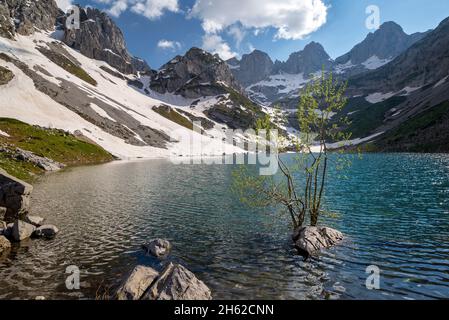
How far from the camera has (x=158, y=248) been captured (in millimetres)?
26656

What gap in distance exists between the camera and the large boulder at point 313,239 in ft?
87.5

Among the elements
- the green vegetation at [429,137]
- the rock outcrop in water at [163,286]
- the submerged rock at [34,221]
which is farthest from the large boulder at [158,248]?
the green vegetation at [429,137]

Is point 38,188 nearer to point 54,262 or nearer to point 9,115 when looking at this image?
point 54,262

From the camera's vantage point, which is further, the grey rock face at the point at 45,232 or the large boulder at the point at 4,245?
the grey rock face at the point at 45,232

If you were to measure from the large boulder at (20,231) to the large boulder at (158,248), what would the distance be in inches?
466

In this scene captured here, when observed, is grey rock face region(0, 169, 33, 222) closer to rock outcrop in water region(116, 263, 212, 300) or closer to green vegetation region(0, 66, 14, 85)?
rock outcrop in water region(116, 263, 212, 300)

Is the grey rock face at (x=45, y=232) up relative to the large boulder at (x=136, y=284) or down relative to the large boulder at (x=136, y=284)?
up

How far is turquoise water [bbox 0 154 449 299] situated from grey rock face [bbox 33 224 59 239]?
104 centimetres

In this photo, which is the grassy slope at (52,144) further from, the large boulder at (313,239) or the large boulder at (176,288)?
the large boulder at (176,288)

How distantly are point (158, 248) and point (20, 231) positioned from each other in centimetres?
1374

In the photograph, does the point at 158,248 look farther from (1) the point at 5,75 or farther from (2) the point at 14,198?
(1) the point at 5,75

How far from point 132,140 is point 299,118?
6315 inches

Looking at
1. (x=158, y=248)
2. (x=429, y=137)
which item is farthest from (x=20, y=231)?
(x=429, y=137)
